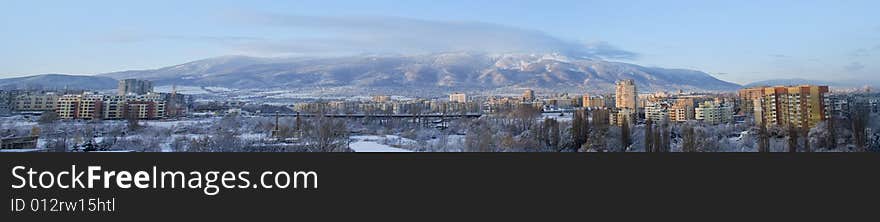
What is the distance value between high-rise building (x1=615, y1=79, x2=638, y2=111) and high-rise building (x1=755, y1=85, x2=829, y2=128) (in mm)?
9182

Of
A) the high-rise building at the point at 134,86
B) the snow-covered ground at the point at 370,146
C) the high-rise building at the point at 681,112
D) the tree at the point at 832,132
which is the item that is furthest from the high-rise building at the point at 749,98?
the high-rise building at the point at 134,86

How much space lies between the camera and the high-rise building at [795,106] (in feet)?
57.8

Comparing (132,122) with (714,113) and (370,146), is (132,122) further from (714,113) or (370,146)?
(714,113)

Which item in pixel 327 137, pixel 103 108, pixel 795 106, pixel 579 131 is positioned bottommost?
pixel 327 137

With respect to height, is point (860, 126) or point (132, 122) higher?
point (132, 122)

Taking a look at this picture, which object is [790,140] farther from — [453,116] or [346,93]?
[346,93]

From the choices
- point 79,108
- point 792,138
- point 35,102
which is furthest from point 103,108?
point 792,138

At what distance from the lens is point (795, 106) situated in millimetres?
18172

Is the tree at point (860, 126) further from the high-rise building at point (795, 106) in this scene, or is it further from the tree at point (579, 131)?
the tree at point (579, 131)

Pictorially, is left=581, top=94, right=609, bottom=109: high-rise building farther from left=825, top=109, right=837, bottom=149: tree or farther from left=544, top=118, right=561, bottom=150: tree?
left=825, top=109, right=837, bottom=149: tree

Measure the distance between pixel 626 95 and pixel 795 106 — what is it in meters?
14.0

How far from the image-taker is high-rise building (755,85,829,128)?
57.8 ft

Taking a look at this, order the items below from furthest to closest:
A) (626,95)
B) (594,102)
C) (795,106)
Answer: (626,95)
(594,102)
(795,106)

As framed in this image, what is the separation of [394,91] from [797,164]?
49.0 m
